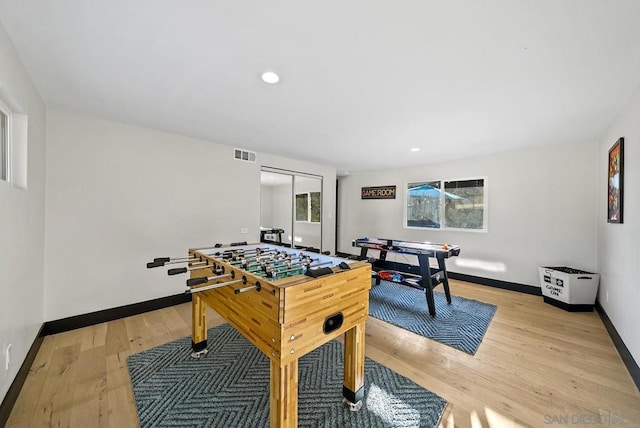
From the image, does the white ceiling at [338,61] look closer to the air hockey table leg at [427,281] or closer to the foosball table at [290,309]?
the foosball table at [290,309]

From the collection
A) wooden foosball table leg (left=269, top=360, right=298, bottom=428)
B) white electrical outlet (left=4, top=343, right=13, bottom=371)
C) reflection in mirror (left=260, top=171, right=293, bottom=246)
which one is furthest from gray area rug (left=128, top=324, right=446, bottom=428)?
reflection in mirror (left=260, top=171, right=293, bottom=246)

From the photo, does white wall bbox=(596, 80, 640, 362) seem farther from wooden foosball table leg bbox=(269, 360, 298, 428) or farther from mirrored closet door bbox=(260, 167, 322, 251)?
mirrored closet door bbox=(260, 167, 322, 251)

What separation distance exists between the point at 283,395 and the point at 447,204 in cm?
437

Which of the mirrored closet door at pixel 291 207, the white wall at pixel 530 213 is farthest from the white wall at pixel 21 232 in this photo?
the white wall at pixel 530 213

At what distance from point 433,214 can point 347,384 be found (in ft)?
12.8

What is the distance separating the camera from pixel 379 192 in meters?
5.55

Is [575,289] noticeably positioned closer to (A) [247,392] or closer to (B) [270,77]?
(A) [247,392]

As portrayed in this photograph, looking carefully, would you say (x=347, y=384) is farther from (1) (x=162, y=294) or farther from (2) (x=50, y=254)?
(2) (x=50, y=254)

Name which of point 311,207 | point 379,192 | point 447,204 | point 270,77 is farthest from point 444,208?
point 270,77

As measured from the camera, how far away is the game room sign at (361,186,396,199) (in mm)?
5348

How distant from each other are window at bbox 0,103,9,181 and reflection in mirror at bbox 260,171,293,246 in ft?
10.4

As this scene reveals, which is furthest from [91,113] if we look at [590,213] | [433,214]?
[590,213]

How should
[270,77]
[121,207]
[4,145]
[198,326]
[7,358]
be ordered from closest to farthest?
[7,358] < [4,145] < [270,77] < [198,326] < [121,207]

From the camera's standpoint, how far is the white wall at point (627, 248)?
1.86 meters
